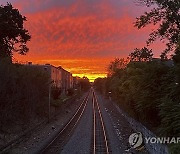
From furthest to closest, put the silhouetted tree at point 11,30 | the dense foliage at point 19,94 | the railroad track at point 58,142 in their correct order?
the silhouetted tree at point 11,30 < the dense foliage at point 19,94 < the railroad track at point 58,142

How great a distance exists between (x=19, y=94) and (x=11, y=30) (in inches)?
556

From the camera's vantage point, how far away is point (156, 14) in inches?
Result: 1101

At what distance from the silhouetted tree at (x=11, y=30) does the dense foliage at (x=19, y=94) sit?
17.2 feet

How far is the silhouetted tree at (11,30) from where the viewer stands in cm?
4601

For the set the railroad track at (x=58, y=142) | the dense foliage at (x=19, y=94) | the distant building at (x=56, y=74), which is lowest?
the railroad track at (x=58, y=142)

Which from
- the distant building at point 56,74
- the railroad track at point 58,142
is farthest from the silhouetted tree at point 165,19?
the distant building at point 56,74

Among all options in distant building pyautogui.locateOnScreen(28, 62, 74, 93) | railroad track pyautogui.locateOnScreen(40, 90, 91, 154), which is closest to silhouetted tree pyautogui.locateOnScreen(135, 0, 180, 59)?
railroad track pyautogui.locateOnScreen(40, 90, 91, 154)

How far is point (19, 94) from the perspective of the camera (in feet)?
113

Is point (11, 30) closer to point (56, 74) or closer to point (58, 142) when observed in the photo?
point (58, 142)

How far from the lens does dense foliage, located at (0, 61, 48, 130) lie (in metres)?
30.5

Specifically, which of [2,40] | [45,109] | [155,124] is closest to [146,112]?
[155,124]

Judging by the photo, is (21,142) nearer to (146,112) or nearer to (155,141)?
(146,112)

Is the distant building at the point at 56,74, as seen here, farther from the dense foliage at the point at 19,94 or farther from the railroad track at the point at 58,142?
the railroad track at the point at 58,142

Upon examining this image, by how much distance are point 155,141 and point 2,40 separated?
106 ft
